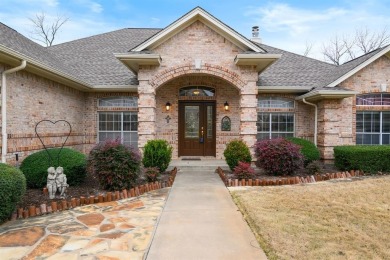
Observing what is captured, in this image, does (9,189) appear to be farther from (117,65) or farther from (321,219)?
(117,65)

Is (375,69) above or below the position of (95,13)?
below

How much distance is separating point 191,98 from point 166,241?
9.31 metres

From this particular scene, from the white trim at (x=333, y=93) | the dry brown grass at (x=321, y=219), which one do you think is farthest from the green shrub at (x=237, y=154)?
the white trim at (x=333, y=93)

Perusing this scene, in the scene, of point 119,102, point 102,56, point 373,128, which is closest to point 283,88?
point 373,128

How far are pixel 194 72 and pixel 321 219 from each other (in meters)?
6.96

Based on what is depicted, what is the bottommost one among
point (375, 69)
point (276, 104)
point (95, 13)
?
point (276, 104)

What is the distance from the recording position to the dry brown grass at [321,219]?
13.4ft

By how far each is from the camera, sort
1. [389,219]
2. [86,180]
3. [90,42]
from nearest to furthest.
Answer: [389,219] → [86,180] → [90,42]

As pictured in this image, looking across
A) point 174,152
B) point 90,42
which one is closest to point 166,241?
point 174,152

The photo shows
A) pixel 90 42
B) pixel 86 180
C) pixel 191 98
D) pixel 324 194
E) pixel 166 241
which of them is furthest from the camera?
pixel 90 42

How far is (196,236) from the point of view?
4.64m

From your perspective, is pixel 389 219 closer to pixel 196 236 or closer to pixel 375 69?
pixel 196 236

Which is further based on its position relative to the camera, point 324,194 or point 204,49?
point 204,49

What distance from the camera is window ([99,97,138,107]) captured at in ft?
42.8
